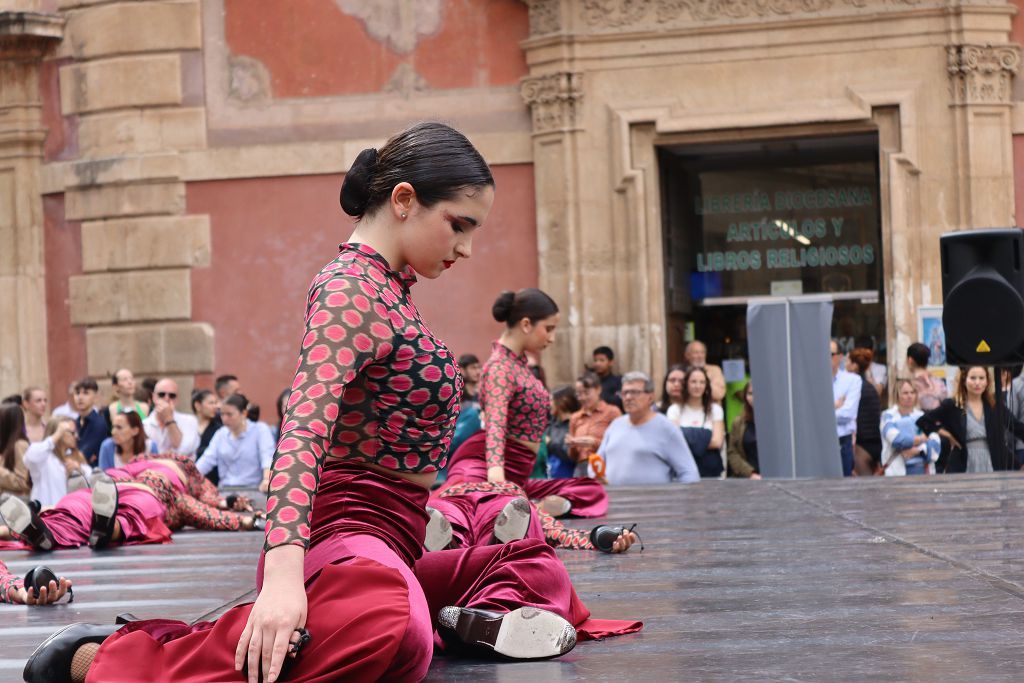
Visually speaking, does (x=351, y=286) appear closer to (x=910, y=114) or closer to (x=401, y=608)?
(x=401, y=608)

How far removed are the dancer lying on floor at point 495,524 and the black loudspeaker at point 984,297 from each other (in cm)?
396

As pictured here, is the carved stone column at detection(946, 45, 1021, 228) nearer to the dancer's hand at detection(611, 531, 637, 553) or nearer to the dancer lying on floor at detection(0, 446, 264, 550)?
the dancer lying on floor at detection(0, 446, 264, 550)

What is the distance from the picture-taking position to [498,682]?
354 centimetres

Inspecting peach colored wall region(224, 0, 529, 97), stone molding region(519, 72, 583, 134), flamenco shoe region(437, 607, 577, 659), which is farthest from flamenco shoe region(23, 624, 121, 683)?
peach colored wall region(224, 0, 529, 97)

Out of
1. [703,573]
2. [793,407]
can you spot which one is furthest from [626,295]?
[703,573]

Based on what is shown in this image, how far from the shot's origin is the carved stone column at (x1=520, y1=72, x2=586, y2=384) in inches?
556

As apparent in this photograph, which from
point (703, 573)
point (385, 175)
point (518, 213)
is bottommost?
point (703, 573)

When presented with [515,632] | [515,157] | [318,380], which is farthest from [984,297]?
[318,380]

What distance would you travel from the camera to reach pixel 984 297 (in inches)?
384

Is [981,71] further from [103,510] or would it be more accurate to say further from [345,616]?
[345,616]

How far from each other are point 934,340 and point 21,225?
30.0 feet

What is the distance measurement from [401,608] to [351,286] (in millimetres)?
693

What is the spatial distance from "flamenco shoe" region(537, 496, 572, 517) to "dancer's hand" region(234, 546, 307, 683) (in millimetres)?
5018

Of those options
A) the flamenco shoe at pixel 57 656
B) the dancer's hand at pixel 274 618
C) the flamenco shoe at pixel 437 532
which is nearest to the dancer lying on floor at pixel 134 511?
the flamenco shoe at pixel 437 532
